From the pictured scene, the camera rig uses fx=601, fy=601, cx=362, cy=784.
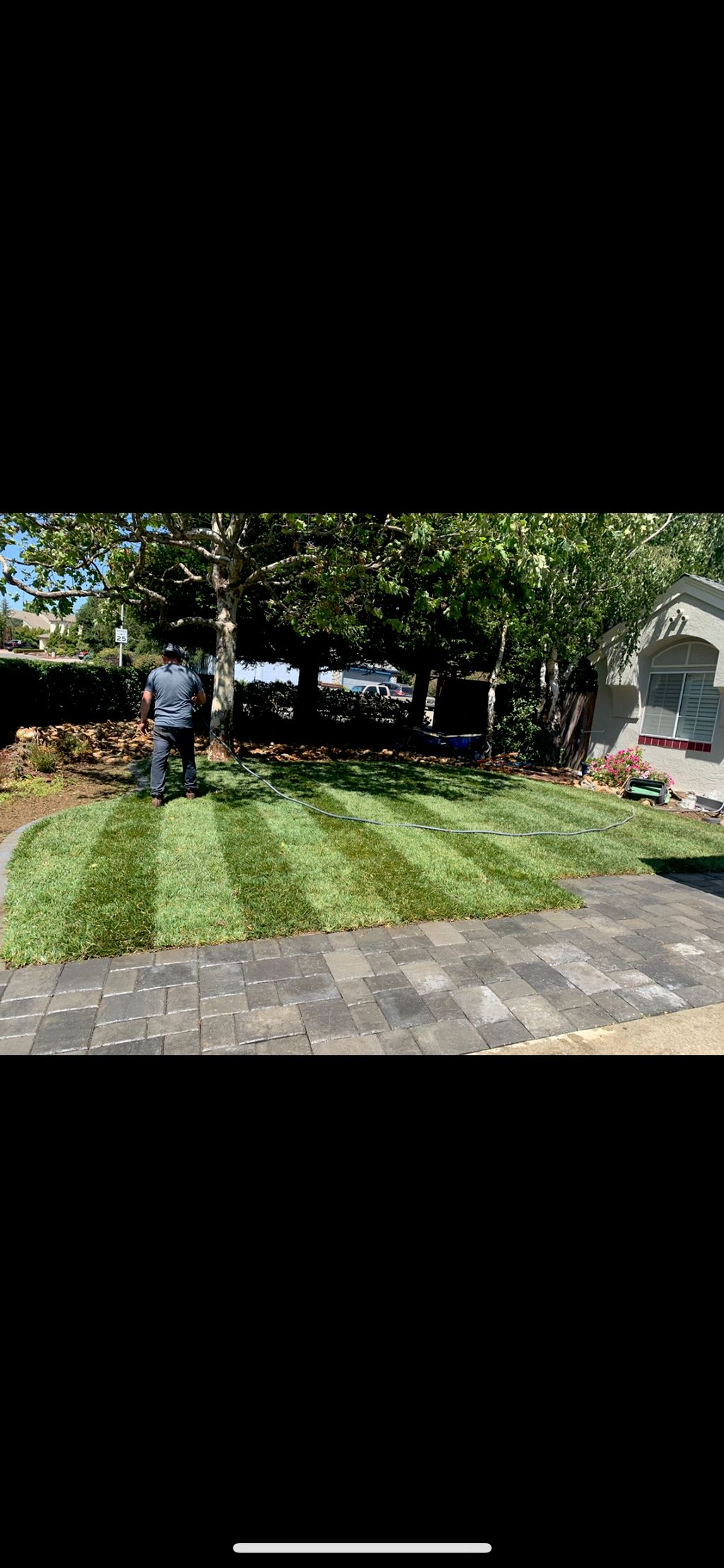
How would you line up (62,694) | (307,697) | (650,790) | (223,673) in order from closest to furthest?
1. (223,673)
2. (62,694)
3. (650,790)
4. (307,697)

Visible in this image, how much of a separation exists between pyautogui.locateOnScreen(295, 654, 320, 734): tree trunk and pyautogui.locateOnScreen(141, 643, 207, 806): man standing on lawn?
945 centimetres

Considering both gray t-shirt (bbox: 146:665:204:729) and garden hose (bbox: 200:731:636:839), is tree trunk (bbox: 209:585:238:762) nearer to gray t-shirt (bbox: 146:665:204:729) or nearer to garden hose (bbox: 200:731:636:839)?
garden hose (bbox: 200:731:636:839)

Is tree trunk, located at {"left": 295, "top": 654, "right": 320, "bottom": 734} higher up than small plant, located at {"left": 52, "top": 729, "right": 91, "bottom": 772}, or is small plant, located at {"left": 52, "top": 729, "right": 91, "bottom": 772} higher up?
tree trunk, located at {"left": 295, "top": 654, "right": 320, "bottom": 734}

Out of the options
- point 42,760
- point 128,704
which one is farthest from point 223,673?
point 128,704

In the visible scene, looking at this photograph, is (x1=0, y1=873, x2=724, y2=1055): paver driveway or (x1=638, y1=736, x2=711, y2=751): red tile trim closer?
(x1=0, y1=873, x2=724, y2=1055): paver driveway

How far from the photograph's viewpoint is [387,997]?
159 inches

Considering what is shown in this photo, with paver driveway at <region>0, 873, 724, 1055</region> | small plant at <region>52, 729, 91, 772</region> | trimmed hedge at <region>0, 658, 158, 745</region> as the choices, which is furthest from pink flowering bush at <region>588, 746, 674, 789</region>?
trimmed hedge at <region>0, 658, 158, 745</region>

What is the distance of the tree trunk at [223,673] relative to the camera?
1016 centimetres

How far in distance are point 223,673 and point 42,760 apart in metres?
3.20

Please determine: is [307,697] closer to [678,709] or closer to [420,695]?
[420,695]

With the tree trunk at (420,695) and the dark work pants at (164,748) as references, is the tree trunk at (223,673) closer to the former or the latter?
the dark work pants at (164,748)

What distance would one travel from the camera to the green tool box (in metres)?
12.0
